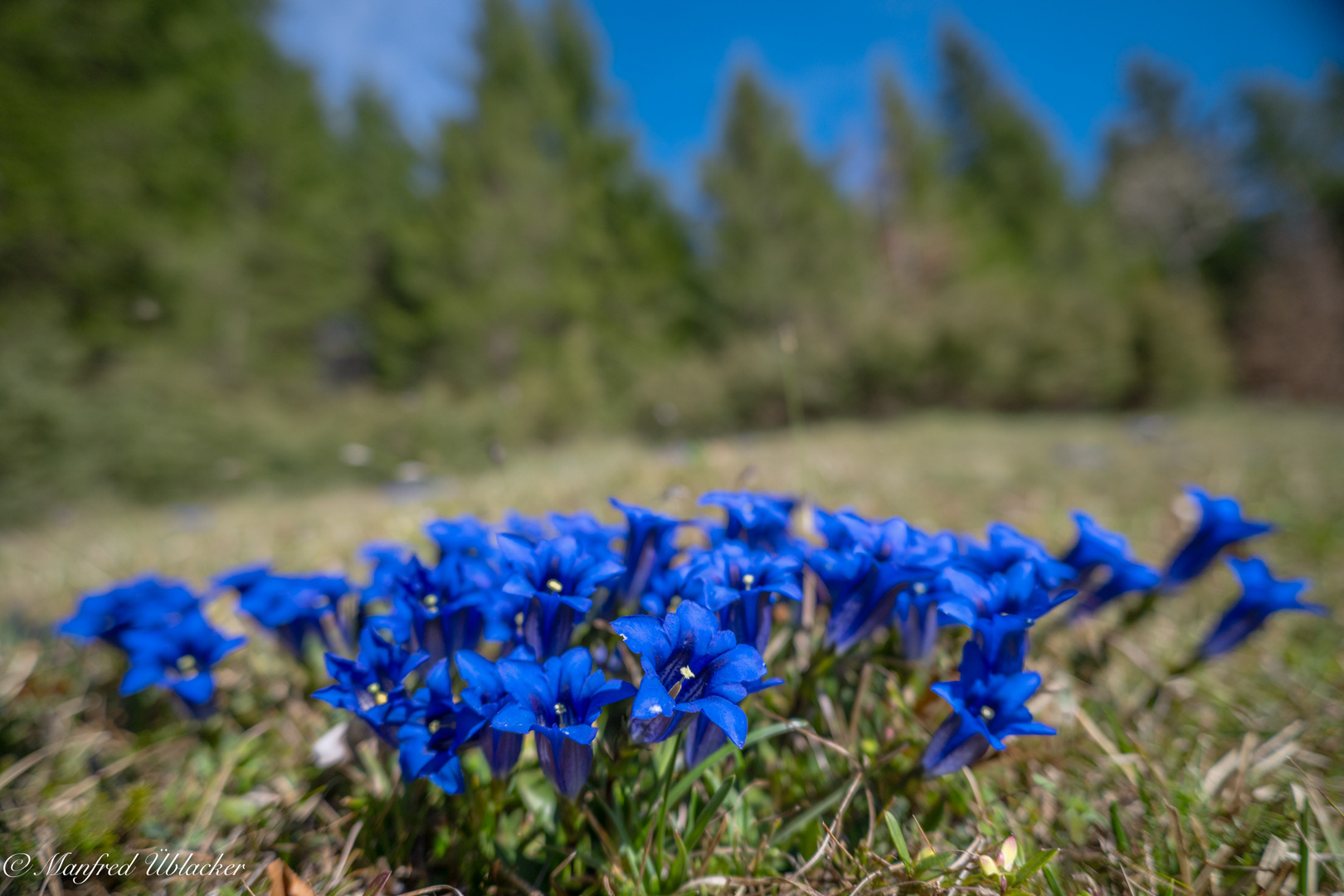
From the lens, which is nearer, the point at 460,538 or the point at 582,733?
the point at 582,733

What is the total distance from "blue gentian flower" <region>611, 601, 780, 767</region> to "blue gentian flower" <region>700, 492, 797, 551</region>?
0.29 metres

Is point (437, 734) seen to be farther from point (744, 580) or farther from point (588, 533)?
point (744, 580)

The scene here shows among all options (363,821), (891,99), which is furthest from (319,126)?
(363,821)

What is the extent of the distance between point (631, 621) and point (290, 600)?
0.87 m

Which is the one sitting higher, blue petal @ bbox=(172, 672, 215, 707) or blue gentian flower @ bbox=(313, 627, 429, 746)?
blue gentian flower @ bbox=(313, 627, 429, 746)

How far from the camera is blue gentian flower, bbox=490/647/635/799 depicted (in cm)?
77

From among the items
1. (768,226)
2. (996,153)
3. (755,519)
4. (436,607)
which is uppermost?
(996,153)

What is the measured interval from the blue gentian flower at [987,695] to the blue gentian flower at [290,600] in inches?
46.0

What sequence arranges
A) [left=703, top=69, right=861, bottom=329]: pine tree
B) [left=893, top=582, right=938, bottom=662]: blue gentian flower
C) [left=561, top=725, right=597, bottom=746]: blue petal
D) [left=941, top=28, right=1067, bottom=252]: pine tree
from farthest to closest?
1. [left=941, top=28, right=1067, bottom=252]: pine tree
2. [left=703, top=69, right=861, bottom=329]: pine tree
3. [left=893, top=582, right=938, bottom=662]: blue gentian flower
4. [left=561, top=725, right=597, bottom=746]: blue petal

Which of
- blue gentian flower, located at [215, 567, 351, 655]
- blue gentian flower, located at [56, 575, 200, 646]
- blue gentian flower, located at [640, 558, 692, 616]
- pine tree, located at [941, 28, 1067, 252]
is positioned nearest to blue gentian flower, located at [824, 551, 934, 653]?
blue gentian flower, located at [640, 558, 692, 616]

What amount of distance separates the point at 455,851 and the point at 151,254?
14.0m

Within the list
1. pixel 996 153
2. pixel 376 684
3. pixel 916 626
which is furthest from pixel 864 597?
pixel 996 153

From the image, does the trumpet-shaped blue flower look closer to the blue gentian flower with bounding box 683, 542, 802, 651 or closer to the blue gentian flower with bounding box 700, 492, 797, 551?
the blue gentian flower with bounding box 683, 542, 802, 651

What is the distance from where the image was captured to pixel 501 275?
572 inches
